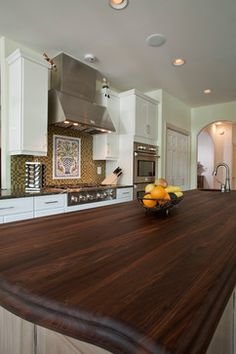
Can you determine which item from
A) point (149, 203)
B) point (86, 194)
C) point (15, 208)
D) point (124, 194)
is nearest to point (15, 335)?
point (149, 203)

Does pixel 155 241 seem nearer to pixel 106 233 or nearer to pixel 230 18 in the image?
pixel 106 233

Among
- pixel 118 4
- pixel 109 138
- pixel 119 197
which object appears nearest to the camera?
pixel 118 4

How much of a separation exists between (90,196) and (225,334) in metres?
2.36

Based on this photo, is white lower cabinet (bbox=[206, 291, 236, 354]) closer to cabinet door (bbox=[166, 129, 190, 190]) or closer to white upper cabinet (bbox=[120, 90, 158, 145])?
white upper cabinet (bbox=[120, 90, 158, 145])

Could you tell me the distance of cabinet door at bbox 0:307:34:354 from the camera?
510mm

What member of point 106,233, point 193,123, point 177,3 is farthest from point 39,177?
point 193,123

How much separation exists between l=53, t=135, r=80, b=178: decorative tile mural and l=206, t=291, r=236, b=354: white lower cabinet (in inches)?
113

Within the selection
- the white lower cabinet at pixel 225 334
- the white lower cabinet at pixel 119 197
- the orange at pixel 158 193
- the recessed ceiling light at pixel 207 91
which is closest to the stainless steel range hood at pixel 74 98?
the white lower cabinet at pixel 119 197

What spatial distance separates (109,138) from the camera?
3676 millimetres

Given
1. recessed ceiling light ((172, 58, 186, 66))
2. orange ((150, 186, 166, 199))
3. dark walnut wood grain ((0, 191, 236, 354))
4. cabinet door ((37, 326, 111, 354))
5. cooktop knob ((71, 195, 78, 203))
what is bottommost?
cabinet door ((37, 326, 111, 354))

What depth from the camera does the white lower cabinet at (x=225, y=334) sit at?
1.69ft

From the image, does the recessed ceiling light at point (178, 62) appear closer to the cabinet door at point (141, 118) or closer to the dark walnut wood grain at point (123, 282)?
the cabinet door at point (141, 118)

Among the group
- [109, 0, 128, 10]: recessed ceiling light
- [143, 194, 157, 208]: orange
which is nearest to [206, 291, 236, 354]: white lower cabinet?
[143, 194, 157, 208]: orange

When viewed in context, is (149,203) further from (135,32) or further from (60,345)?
(135,32)
